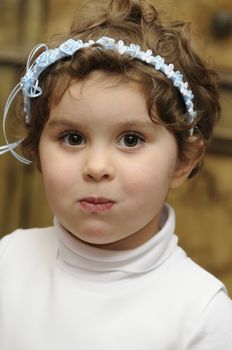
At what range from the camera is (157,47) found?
3.41 ft

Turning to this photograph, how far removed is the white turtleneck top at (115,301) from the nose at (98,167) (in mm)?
158

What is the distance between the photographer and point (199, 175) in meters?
1.73

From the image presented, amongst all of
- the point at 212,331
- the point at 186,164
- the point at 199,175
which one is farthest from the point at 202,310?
the point at 199,175

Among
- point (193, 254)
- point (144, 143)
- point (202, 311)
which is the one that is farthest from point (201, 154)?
point (193, 254)

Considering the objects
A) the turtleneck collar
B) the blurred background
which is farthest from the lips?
the blurred background

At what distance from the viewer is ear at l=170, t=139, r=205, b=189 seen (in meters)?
1.11

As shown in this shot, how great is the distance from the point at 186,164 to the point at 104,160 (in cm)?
21

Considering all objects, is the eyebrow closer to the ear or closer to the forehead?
the forehead

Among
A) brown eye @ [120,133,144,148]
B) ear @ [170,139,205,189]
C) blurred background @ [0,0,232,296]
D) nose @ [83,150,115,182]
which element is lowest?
blurred background @ [0,0,232,296]

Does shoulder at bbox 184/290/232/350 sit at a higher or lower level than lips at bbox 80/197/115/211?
lower

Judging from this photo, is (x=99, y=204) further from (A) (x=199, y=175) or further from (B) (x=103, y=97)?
(A) (x=199, y=175)

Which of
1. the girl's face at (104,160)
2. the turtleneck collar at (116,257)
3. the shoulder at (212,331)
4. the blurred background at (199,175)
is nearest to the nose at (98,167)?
the girl's face at (104,160)

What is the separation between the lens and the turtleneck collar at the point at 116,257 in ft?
3.46

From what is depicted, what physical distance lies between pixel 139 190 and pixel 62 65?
23 cm
